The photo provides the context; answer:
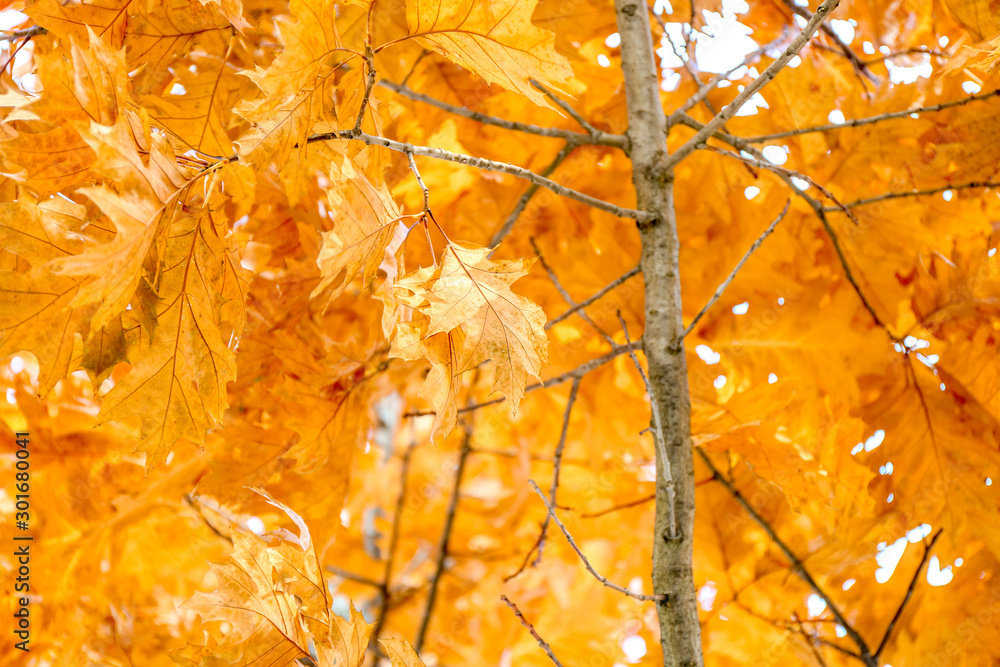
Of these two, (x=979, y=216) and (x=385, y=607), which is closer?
(x=979, y=216)

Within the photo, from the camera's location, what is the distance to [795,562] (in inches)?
39.1

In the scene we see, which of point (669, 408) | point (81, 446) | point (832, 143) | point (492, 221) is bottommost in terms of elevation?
point (81, 446)

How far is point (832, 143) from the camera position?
3.62ft

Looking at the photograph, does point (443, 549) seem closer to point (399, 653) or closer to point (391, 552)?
point (391, 552)

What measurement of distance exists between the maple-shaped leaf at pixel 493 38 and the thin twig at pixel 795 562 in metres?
0.72

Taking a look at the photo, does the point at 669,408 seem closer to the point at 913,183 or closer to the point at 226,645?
the point at 226,645

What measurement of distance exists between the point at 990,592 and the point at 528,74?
107 cm

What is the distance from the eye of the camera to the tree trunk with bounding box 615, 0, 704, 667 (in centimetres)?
67

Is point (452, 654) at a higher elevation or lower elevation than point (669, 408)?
lower

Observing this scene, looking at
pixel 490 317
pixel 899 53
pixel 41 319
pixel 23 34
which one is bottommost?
pixel 41 319

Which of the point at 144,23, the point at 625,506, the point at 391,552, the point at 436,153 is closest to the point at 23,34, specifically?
the point at 144,23

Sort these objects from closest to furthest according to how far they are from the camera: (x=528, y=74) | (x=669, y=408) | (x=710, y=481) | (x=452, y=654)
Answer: (x=528, y=74) < (x=669, y=408) < (x=710, y=481) < (x=452, y=654)

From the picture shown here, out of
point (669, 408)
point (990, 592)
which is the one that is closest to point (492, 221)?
point (669, 408)

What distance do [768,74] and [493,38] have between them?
27 cm
